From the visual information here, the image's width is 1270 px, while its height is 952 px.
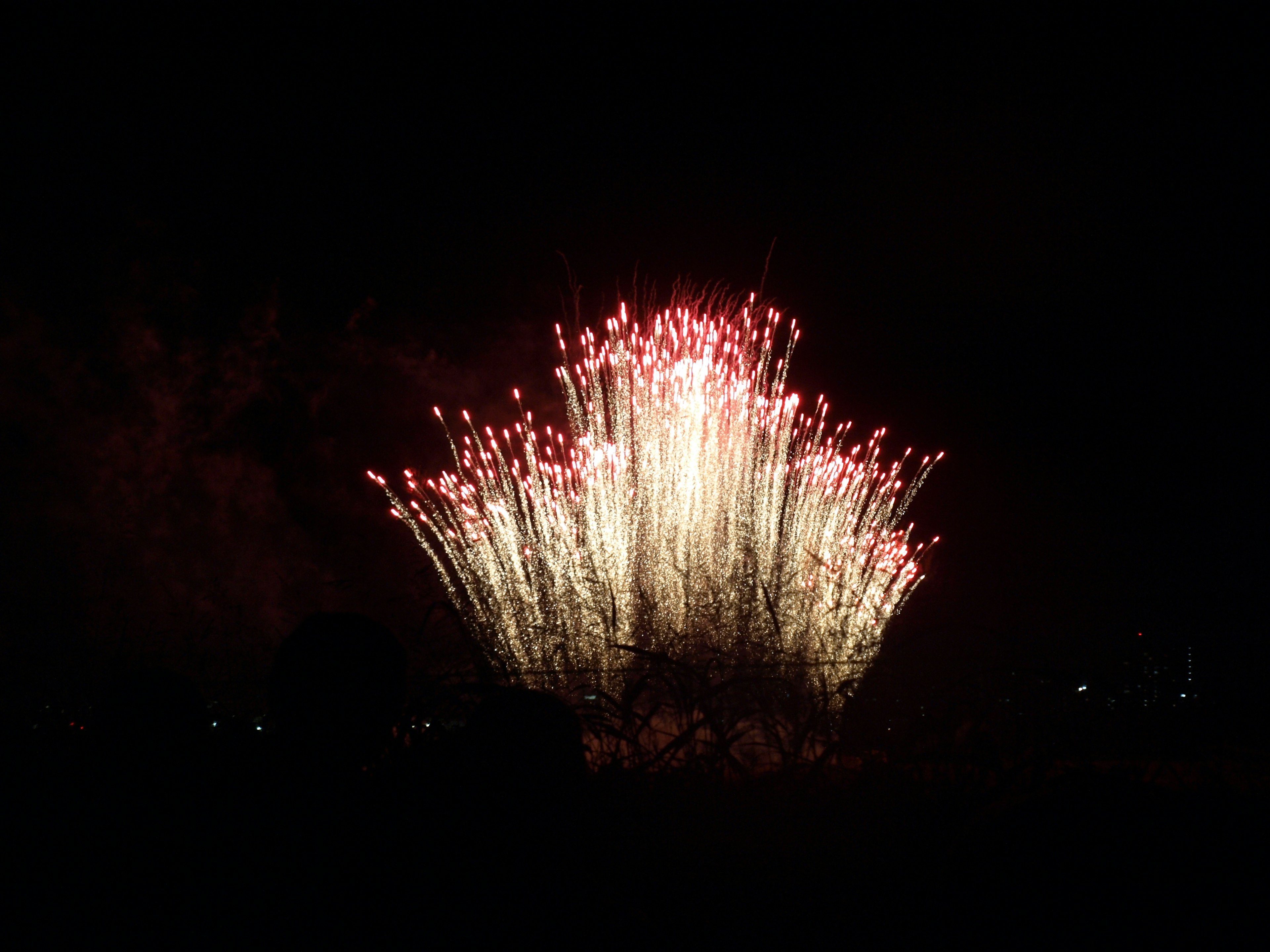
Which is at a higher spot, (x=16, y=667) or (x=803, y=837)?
(x=16, y=667)

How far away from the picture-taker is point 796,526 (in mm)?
10703

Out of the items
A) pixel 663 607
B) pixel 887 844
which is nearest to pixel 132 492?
pixel 663 607

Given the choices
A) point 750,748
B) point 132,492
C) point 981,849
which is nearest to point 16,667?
point 750,748

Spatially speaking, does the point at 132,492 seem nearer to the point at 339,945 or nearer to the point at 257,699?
the point at 257,699

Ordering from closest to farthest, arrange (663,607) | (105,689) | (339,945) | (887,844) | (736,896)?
(339,945) < (736,896) < (887,844) < (105,689) < (663,607)

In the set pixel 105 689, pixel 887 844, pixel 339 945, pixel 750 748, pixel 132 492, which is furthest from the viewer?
pixel 132 492

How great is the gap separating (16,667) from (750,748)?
483 cm

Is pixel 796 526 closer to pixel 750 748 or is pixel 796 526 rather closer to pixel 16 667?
pixel 750 748

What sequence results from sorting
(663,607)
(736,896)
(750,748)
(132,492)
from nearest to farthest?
(736,896), (750,748), (663,607), (132,492)

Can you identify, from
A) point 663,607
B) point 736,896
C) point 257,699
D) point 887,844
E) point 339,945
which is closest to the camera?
point 339,945

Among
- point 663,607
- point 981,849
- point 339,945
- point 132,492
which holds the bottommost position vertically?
point 339,945

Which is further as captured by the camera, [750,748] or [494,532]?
[494,532]

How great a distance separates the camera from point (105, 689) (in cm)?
490

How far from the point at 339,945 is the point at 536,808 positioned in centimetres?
96
